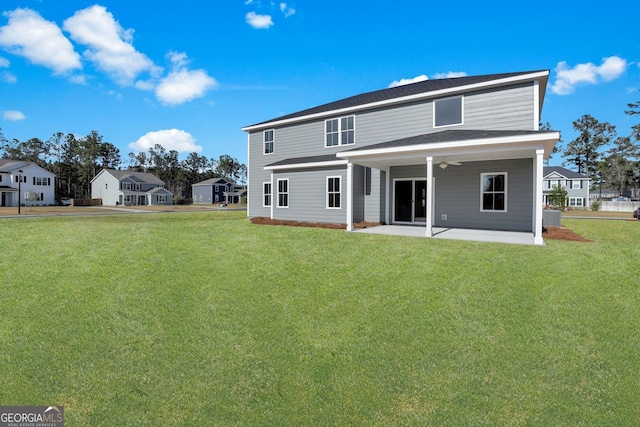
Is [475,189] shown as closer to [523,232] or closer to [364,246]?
[523,232]

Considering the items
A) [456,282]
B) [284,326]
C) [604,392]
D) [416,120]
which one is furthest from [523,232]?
[284,326]

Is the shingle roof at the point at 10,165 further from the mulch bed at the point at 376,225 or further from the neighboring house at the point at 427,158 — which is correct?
the mulch bed at the point at 376,225

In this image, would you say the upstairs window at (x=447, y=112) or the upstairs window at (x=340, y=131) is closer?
the upstairs window at (x=447, y=112)

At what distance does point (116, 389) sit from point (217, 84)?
1853 centimetres

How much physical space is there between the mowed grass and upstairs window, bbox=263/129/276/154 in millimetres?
13651

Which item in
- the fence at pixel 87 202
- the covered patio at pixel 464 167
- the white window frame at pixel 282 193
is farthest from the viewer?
the fence at pixel 87 202

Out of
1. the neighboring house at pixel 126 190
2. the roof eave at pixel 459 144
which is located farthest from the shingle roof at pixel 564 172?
the neighboring house at pixel 126 190

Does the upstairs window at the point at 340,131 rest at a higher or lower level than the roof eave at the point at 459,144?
higher

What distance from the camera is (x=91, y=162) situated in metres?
72.1

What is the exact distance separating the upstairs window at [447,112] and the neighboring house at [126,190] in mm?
57542

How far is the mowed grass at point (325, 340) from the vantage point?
3.37 m

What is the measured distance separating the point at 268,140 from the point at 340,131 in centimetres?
535

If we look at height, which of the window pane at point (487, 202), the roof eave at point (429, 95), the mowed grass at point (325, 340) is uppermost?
the roof eave at point (429, 95)

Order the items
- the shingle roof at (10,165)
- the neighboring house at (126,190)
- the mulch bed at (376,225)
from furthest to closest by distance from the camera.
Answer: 1. the neighboring house at (126,190)
2. the shingle roof at (10,165)
3. the mulch bed at (376,225)
